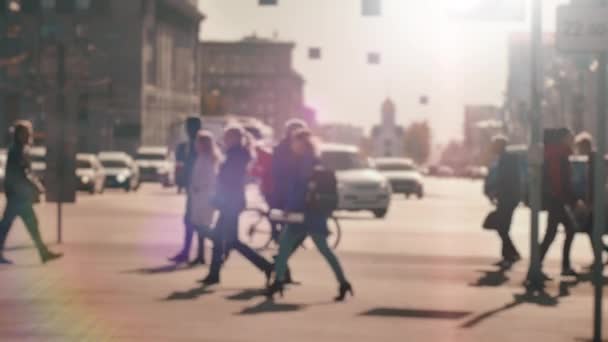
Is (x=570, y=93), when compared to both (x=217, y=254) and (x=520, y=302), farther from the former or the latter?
(x=520, y=302)

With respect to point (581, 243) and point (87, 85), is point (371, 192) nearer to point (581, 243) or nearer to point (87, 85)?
point (581, 243)

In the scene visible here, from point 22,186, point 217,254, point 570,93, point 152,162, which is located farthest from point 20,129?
point 570,93

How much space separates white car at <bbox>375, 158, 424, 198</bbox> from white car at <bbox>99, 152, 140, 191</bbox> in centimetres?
956

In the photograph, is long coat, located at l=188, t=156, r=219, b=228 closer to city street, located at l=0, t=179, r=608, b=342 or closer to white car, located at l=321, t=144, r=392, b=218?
city street, located at l=0, t=179, r=608, b=342

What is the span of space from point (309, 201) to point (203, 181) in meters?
4.01

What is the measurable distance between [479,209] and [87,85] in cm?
6754

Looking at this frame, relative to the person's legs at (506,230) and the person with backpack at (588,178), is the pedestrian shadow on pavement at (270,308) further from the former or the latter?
the person's legs at (506,230)

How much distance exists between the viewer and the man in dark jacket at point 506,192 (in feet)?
65.9

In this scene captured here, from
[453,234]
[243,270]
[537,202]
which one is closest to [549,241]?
[537,202]

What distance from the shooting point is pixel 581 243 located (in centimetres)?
2697

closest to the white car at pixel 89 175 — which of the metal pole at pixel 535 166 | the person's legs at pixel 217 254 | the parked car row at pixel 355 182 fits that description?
the parked car row at pixel 355 182

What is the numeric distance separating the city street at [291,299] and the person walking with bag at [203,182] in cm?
64

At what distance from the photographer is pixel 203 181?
18.5 metres

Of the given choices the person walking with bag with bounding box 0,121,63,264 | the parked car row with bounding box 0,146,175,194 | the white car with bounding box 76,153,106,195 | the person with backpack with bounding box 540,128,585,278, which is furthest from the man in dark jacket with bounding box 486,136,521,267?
the white car with bounding box 76,153,106,195
